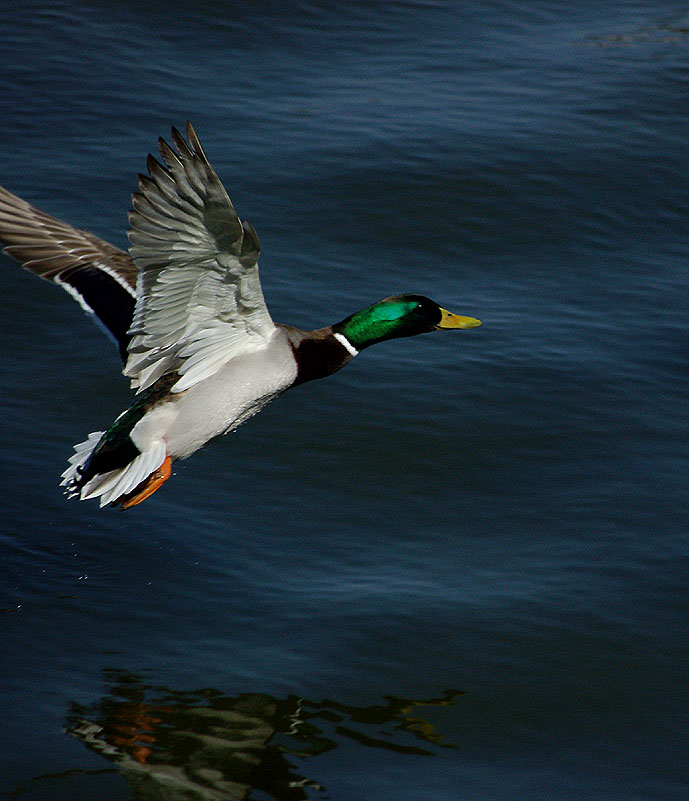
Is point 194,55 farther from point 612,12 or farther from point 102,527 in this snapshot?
point 102,527

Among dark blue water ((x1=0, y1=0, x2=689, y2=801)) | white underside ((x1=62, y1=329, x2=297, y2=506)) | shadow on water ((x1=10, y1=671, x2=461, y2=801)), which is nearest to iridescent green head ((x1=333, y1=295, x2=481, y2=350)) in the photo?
white underside ((x1=62, y1=329, x2=297, y2=506))

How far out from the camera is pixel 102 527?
19.4 ft

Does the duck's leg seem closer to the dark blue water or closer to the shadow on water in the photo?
the dark blue water

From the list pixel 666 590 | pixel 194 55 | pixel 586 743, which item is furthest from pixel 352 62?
pixel 586 743

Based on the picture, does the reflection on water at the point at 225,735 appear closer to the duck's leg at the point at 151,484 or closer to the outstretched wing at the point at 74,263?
the duck's leg at the point at 151,484

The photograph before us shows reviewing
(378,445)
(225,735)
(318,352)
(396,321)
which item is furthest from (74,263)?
(225,735)

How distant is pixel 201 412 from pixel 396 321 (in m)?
1.04

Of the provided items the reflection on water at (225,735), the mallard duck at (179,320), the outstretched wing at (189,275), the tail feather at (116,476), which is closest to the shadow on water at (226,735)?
the reflection on water at (225,735)

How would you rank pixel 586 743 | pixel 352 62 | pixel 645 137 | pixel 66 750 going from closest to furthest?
pixel 66 750
pixel 586 743
pixel 645 137
pixel 352 62

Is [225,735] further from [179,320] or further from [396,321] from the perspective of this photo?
[396,321]

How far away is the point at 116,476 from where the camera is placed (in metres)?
5.21

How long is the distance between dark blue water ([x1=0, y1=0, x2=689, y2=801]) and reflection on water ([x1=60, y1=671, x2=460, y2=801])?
0.01 meters

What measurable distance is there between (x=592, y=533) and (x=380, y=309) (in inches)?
62.3

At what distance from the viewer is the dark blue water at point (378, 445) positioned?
4.66 metres
